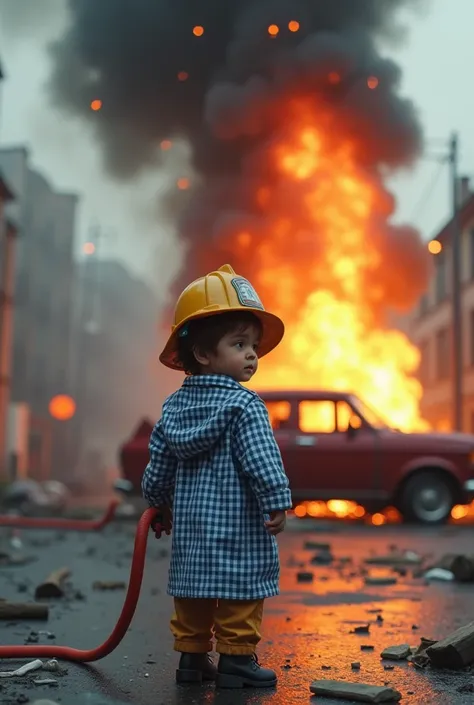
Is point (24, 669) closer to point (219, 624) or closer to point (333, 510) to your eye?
point (219, 624)

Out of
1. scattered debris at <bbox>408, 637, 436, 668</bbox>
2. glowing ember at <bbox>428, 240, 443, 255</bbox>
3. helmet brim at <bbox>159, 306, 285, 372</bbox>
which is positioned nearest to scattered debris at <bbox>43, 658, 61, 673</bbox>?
helmet brim at <bbox>159, 306, 285, 372</bbox>

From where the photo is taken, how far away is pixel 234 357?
11.8ft

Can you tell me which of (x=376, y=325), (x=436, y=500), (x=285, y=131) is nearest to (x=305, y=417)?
(x=436, y=500)

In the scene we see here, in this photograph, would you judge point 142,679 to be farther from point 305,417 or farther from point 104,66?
point 104,66

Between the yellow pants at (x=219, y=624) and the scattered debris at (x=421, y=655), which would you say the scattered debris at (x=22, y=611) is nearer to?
the yellow pants at (x=219, y=624)

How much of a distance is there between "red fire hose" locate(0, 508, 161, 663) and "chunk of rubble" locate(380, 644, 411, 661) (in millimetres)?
1065

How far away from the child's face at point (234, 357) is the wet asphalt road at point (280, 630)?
3.70ft

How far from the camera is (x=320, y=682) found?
336 centimetres

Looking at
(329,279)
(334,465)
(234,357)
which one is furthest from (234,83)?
(234,357)

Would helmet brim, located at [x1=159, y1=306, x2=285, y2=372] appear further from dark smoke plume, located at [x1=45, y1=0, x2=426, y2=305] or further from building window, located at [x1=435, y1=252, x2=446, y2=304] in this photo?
building window, located at [x1=435, y1=252, x2=446, y2=304]

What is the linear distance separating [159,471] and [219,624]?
63 cm

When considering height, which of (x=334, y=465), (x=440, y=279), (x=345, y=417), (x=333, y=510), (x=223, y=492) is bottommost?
(x=333, y=510)

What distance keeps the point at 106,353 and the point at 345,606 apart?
56.6m

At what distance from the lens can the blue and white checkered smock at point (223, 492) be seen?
3.37 metres
